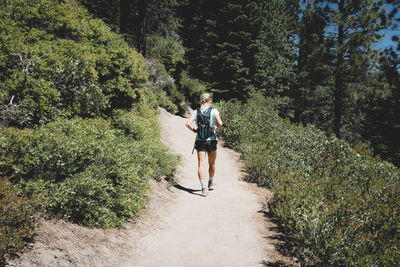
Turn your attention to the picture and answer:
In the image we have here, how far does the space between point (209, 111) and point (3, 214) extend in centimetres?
412

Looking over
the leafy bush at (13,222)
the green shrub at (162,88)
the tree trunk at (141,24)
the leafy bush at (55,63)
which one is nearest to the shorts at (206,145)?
the leafy bush at (55,63)

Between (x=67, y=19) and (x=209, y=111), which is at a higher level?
(x=67, y=19)

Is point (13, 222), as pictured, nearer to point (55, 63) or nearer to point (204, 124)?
point (55, 63)

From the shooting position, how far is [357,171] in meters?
7.65

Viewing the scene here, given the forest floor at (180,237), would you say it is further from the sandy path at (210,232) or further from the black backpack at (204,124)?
the black backpack at (204,124)

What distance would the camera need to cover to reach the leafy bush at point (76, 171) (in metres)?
3.50

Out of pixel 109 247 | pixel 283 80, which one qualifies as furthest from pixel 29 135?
pixel 283 80

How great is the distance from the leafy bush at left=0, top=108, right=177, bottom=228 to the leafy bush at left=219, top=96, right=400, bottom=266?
107 inches

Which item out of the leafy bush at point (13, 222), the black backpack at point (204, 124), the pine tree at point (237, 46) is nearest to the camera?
the leafy bush at point (13, 222)

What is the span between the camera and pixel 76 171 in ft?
13.2

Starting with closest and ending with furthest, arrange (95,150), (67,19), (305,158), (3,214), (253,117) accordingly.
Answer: (3,214)
(95,150)
(67,19)
(305,158)
(253,117)

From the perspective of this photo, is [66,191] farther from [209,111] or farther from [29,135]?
[209,111]

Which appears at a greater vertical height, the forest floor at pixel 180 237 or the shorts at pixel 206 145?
the shorts at pixel 206 145

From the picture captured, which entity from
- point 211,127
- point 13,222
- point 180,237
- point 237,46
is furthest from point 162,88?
point 13,222
